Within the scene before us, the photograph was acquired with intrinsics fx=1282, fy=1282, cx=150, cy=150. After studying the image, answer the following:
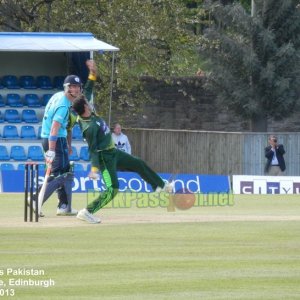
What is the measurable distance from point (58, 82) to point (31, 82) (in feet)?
2.24

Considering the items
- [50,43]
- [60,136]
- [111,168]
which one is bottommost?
[111,168]

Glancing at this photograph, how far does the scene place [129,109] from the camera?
1660 inches

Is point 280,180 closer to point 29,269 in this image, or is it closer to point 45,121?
point 45,121

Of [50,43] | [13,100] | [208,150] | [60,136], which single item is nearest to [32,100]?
[13,100]

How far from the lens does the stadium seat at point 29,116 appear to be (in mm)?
31266

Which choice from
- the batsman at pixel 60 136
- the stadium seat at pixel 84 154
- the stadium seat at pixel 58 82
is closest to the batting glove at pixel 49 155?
the batsman at pixel 60 136

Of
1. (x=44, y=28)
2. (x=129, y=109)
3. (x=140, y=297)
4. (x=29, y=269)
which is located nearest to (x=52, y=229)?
(x=29, y=269)

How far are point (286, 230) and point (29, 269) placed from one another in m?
Answer: 4.74

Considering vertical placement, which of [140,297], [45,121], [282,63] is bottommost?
Result: [140,297]

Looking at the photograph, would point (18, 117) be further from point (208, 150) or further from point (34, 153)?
point (208, 150)

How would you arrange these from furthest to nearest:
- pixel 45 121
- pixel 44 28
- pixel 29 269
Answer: pixel 44 28, pixel 45 121, pixel 29 269

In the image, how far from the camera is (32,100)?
31.9 metres

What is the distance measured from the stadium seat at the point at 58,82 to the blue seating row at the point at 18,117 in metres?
1.23

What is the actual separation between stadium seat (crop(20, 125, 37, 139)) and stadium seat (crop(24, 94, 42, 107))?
3.83 ft
